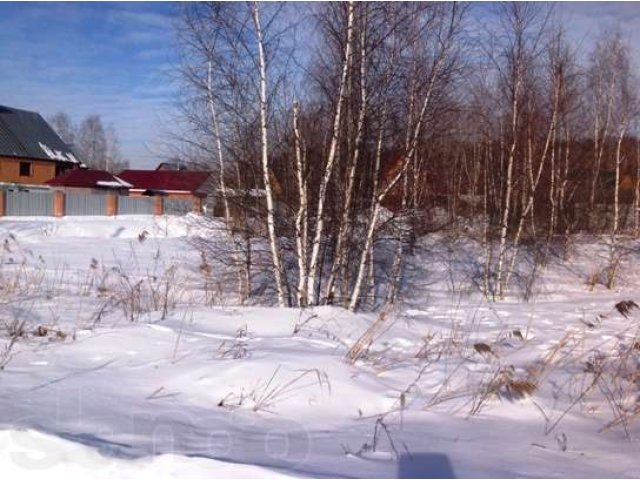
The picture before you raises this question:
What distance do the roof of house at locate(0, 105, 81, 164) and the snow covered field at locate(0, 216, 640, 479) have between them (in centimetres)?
4344

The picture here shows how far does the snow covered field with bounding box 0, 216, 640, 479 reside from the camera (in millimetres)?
3199

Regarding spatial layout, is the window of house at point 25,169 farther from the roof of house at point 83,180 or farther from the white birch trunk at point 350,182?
the white birch trunk at point 350,182

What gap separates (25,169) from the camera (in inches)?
1832

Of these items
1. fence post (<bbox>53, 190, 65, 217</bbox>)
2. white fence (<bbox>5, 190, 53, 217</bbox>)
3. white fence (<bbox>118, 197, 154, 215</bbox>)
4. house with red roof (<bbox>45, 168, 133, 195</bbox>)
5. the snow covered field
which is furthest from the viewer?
house with red roof (<bbox>45, 168, 133, 195</bbox>)

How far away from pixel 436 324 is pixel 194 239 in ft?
21.2

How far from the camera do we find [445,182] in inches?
776

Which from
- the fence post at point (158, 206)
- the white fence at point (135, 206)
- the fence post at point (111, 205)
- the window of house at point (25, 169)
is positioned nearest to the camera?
the fence post at point (158, 206)

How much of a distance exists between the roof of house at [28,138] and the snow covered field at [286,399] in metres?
43.4

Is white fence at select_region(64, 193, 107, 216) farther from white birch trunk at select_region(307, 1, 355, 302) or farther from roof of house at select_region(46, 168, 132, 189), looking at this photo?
white birch trunk at select_region(307, 1, 355, 302)

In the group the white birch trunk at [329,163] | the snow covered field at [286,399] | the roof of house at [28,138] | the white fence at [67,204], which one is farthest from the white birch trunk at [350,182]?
the roof of house at [28,138]

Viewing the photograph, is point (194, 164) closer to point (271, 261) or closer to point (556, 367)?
point (271, 261)

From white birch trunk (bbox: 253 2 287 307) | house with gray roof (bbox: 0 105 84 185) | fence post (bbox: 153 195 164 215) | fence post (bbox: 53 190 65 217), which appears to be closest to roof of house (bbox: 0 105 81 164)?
house with gray roof (bbox: 0 105 84 185)

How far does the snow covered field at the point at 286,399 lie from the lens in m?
3.20

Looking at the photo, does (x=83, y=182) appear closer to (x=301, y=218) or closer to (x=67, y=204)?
(x=67, y=204)
